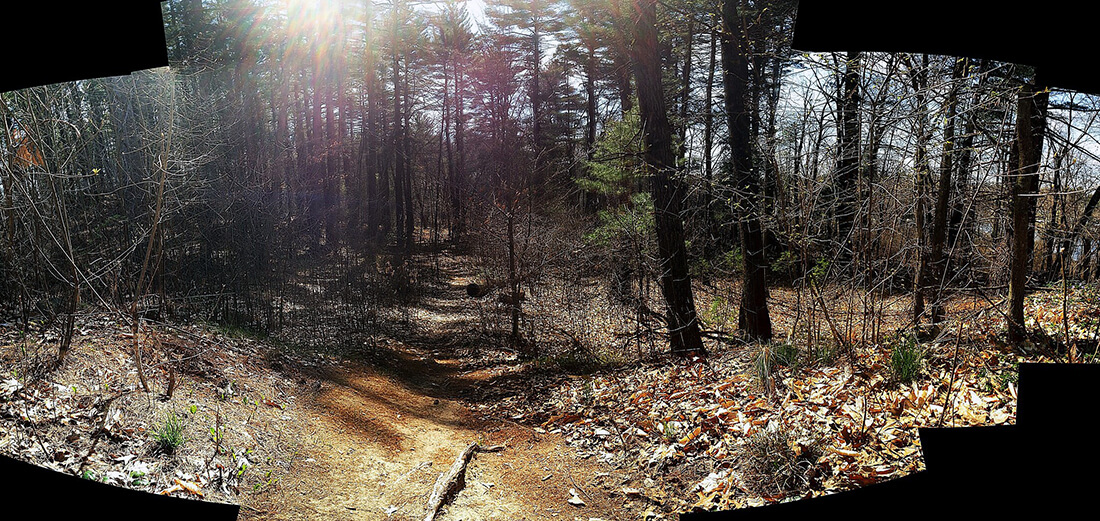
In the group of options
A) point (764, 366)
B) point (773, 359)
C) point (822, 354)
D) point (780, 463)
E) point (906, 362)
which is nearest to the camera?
point (780, 463)

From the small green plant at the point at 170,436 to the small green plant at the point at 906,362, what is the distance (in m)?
3.77

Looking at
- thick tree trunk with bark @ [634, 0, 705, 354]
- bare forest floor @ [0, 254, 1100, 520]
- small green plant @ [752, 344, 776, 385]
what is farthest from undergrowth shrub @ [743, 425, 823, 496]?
thick tree trunk with bark @ [634, 0, 705, 354]

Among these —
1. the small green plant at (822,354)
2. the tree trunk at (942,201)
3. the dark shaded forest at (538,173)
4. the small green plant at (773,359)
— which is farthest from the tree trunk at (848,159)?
the small green plant at (773,359)

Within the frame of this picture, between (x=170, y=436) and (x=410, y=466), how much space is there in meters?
1.25

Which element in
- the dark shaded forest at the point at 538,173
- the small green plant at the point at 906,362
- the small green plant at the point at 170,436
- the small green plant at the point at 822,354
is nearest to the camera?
the small green plant at the point at 906,362

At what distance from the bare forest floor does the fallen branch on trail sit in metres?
→ 0.04

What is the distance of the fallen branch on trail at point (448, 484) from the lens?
216 centimetres

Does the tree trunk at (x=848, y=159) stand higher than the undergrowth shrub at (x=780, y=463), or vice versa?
the tree trunk at (x=848, y=159)

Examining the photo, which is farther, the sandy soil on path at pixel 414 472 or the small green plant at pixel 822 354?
the small green plant at pixel 822 354

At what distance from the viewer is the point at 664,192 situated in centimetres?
537

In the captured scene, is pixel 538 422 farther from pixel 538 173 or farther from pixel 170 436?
pixel 538 173

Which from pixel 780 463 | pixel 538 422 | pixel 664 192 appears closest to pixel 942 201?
pixel 780 463

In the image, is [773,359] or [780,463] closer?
[780,463]

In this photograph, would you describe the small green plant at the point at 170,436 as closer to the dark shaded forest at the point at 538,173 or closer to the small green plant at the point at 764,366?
the dark shaded forest at the point at 538,173
